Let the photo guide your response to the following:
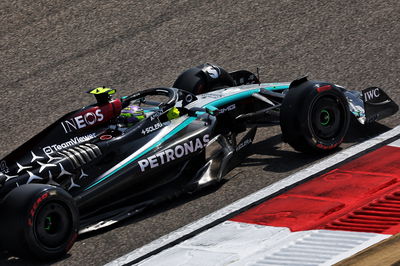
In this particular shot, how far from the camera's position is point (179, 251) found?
252 inches

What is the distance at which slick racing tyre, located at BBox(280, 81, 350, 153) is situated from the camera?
7.86 metres

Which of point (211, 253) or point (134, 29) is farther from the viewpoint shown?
point (134, 29)

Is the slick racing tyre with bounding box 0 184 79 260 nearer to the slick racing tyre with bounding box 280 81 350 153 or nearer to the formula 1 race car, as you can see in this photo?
Answer: the formula 1 race car

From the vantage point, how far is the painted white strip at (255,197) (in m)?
6.57

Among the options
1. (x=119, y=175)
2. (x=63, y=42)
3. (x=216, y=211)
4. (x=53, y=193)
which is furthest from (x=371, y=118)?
(x=63, y=42)

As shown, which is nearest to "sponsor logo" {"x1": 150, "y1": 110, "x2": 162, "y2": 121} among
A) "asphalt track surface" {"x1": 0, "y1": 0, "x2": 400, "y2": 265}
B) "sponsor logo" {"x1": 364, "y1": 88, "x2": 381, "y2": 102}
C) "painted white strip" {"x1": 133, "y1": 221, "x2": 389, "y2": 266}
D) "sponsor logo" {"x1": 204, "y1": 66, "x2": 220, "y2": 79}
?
"asphalt track surface" {"x1": 0, "y1": 0, "x2": 400, "y2": 265}

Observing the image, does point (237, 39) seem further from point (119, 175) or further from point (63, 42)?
point (119, 175)

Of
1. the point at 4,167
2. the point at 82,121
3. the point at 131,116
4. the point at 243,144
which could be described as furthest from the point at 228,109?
the point at 4,167

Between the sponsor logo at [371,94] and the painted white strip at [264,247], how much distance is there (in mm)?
2409

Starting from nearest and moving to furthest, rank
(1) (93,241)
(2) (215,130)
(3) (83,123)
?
(1) (93,241) → (3) (83,123) → (2) (215,130)

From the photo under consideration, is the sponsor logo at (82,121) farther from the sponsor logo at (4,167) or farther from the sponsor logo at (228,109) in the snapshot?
the sponsor logo at (228,109)

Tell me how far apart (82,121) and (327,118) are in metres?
2.37

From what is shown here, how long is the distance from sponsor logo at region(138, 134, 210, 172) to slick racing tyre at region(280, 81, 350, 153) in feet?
2.65

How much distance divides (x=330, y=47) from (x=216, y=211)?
4900 mm
